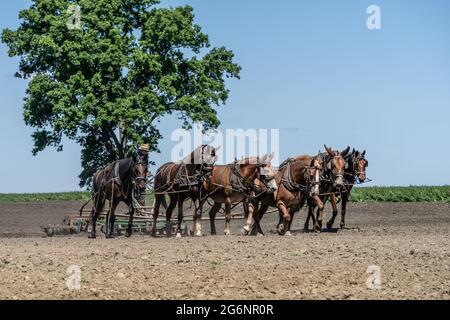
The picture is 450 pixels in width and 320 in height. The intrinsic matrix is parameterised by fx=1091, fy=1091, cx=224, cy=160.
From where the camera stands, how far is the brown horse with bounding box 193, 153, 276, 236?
97.0 feet

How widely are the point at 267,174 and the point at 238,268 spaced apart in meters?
10.3

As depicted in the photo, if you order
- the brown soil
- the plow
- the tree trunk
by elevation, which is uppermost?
the tree trunk

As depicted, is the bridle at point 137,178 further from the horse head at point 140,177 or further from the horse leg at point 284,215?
the horse leg at point 284,215

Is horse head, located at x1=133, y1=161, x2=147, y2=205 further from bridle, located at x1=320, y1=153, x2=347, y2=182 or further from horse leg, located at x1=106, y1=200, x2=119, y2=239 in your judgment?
bridle, located at x1=320, y1=153, x2=347, y2=182

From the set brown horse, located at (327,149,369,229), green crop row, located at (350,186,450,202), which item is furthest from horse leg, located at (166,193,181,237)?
green crop row, located at (350,186,450,202)

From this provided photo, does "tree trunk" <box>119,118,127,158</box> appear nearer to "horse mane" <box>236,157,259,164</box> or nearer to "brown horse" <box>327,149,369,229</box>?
"brown horse" <box>327,149,369,229</box>

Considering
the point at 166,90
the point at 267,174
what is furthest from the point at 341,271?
the point at 166,90

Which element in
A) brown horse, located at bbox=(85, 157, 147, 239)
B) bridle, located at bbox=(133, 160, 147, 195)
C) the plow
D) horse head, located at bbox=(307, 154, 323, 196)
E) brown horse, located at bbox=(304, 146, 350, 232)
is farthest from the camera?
the plow

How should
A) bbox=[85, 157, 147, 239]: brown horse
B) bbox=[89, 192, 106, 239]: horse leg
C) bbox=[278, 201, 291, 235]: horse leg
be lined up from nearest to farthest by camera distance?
bbox=[278, 201, 291, 235]: horse leg → bbox=[85, 157, 147, 239]: brown horse → bbox=[89, 192, 106, 239]: horse leg

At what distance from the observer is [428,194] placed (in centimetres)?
6031

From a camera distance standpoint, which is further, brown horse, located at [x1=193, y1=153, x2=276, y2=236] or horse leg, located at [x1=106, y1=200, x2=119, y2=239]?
horse leg, located at [x1=106, y1=200, x2=119, y2=239]

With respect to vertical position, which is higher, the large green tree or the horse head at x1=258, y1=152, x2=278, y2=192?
the large green tree
